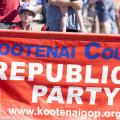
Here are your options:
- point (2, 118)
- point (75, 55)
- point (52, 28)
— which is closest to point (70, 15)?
point (52, 28)

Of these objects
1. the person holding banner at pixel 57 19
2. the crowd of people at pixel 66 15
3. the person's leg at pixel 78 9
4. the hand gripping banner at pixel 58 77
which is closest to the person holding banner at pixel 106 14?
the crowd of people at pixel 66 15

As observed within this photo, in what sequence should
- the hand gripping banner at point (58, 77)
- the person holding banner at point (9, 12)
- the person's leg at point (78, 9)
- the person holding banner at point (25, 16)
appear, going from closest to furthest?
the hand gripping banner at point (58, 77)
the person holding banner at point (25, 16)
the person's leg at point (78, 9)
the person holding banner at point (9, 12)

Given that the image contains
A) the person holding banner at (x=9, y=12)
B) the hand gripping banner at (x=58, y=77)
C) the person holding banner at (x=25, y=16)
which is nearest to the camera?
the hand gripping banner at (x=58, y=77)

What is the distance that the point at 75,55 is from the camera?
234 inches

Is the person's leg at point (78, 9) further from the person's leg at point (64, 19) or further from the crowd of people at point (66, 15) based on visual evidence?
the person's leg at point (64, 19)

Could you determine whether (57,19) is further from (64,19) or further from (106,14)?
(106,14)

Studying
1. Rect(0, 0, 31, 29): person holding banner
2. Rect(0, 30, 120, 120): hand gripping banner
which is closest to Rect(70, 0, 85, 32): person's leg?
Rect(0, 0, 31, 29): person holding banner

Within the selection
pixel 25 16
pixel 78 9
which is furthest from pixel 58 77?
pixel 78 9

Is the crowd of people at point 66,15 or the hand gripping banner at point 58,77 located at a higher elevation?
the crowd of people at point 66,15

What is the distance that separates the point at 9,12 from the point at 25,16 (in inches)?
16.8

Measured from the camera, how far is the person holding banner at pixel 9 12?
24.4 feet

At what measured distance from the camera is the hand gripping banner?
593 cm

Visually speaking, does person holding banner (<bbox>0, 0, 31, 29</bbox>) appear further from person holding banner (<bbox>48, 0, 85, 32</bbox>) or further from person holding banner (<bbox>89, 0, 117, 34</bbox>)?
person holding banner (<bbox>89, 0, 117, 34</bbox>)

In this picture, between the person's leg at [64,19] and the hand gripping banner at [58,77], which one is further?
the person's leg at [64,19]
